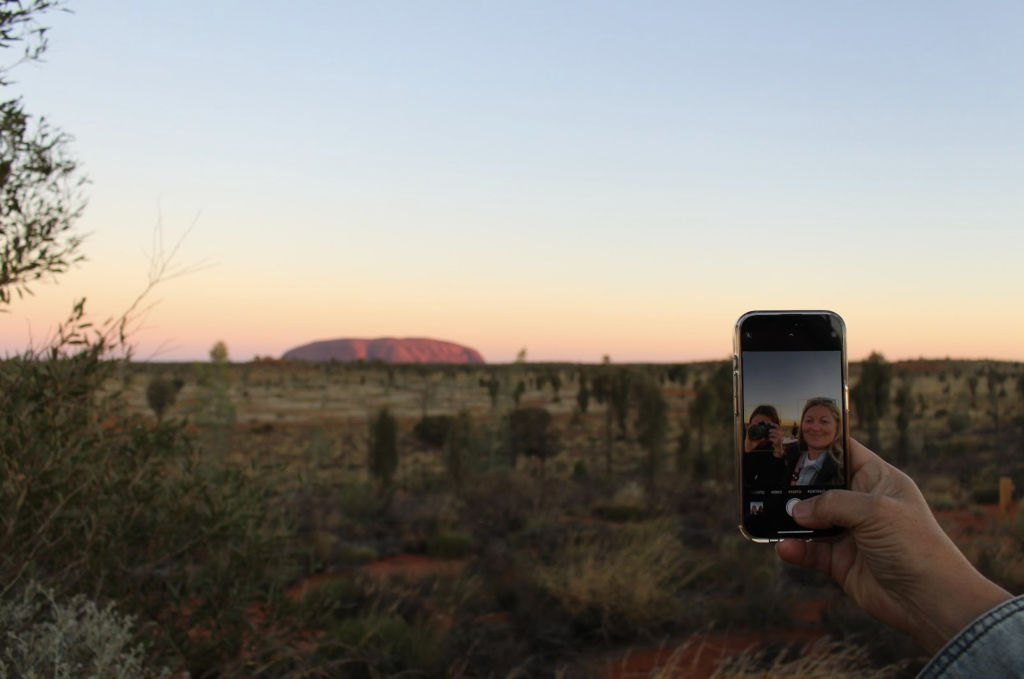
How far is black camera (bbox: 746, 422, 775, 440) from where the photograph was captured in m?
2.25

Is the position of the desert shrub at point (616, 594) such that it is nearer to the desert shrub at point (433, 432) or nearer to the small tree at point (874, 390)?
the small tree at point (874, 390)

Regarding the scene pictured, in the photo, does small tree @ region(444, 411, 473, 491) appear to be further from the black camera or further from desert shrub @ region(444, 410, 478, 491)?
the black camera

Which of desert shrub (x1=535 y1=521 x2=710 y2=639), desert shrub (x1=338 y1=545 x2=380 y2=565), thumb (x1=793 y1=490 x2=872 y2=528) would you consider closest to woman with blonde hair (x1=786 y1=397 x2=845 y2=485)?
thumb (x1=793 y1=490 x2=872 y2=528)

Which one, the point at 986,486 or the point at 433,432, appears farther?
the point at 433,432

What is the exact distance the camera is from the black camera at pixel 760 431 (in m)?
2.25

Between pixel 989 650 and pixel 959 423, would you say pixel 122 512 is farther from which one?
pixel 959 423

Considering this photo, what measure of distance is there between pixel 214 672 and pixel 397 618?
3900mm

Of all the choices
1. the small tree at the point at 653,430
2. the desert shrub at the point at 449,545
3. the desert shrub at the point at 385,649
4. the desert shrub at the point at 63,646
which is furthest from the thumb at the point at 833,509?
the small tree at the point at 653,430

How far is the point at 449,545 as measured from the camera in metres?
14.8

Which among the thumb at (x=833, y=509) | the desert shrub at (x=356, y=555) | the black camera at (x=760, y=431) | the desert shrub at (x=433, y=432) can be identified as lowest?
the desert shrub at (x=356, y=555)

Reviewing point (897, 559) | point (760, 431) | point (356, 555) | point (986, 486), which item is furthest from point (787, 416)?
point (986, 486)

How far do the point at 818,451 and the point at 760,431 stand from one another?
0.51ft

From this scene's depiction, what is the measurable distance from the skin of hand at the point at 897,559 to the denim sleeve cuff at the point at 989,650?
29 centimetres

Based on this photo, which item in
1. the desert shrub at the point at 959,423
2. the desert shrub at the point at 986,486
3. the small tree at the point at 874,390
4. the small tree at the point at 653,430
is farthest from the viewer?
the desert shrub at the point at 959,423
